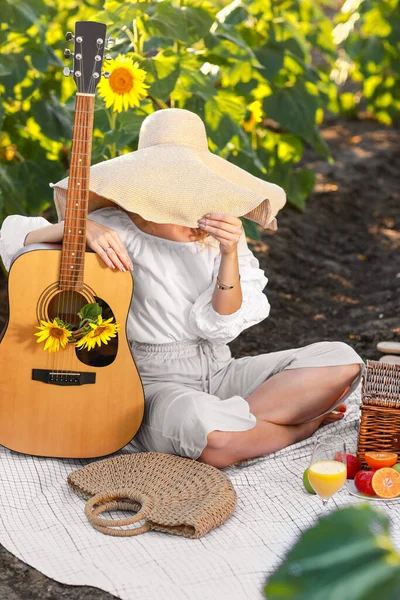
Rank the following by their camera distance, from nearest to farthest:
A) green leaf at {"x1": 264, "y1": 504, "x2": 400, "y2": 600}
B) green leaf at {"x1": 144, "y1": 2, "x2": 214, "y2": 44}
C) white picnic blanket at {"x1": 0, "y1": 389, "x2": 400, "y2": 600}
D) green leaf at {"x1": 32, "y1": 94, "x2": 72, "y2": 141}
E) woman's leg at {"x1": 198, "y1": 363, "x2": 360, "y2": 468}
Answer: green leaf at {"x1": 264, "y1": 504, "x2": 400, "y2": 600} < white picnic blanket at {"x1": 0, "y1": 389, "x2": 400, "y2": 600} < woman's leg at {"x1": 198, "y1": 363, "x2": 360, "y2": 468} < green leaf at {"x1": 144, "y1": 2, "x2": 214, "y2": 44} < green leaf at {"x1": 32, "y1": 94, "x2": 72, "y2": 141}

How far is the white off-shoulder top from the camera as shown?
2.65m

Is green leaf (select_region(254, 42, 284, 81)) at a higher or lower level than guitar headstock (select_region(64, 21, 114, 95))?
higher

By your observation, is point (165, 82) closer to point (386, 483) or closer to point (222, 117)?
point (222, 117)

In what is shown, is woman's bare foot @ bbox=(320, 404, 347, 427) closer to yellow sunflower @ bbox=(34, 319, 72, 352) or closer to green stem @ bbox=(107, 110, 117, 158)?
yellow sunflower @ bbox=(34, 319, 72, 352)

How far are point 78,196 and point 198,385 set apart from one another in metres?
0.68

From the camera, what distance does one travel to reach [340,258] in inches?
220

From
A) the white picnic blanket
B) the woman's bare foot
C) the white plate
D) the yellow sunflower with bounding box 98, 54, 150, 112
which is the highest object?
the yellow sunflower with bounding box 98, 54, 150, 112

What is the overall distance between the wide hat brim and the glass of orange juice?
680mm

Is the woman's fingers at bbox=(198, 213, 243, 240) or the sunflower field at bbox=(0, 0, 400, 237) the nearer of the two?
the woman's fingers at bbox=(198, 213, 243, 240)

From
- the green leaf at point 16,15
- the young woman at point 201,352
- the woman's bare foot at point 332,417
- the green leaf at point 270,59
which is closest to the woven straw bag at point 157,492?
the young woman at point 201,352

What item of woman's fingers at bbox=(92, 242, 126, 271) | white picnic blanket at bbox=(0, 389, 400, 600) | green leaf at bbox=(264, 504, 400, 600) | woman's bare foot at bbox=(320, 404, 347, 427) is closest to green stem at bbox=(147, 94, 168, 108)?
woman's fingers at bbox=(92, 242, 126, 271)

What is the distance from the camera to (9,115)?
4.17 metres

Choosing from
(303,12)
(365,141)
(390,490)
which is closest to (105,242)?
(390,490)

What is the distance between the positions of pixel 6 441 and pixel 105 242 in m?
0.63
